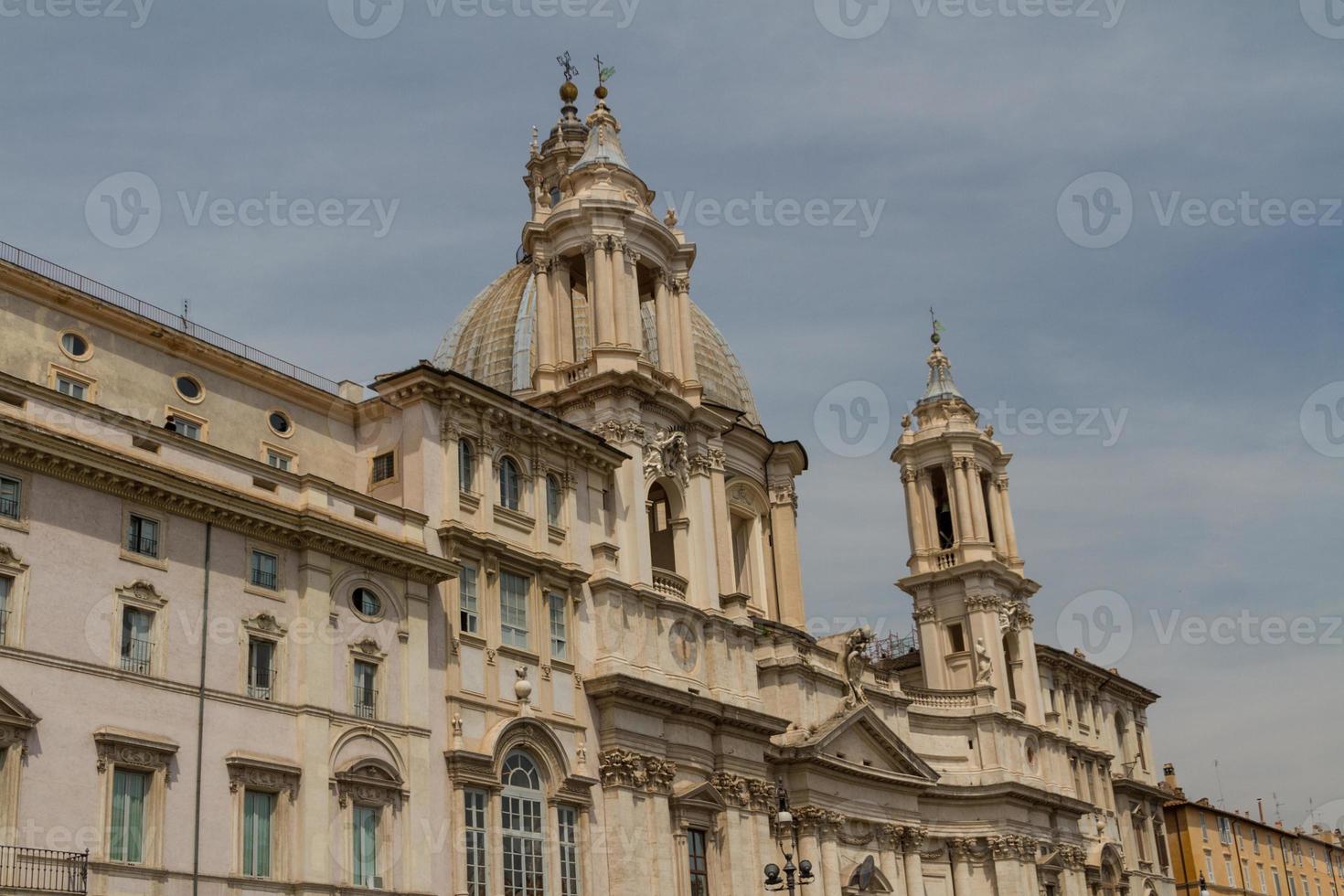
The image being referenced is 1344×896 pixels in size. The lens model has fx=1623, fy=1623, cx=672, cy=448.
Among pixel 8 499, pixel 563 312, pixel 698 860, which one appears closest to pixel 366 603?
pixel 8 499

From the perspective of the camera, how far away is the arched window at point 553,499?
155 ft

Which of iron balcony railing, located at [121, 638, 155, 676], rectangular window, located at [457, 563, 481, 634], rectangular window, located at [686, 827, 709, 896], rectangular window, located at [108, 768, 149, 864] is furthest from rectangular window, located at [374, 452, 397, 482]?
rectangular window, located at [686, 827, 709, 896]

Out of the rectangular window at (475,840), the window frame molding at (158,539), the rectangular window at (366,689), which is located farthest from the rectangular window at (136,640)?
the rectangular window at (475,840)

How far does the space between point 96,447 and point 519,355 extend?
33.8 metres

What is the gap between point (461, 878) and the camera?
130 feet

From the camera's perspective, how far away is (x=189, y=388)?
41.7m

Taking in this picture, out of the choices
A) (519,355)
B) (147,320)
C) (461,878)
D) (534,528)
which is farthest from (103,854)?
(519,355)

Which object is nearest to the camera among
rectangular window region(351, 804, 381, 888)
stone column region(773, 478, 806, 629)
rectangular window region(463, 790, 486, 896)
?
rectangular window region(351, 804, 381, 888)

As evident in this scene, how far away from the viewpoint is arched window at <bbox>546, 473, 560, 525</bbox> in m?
47.2

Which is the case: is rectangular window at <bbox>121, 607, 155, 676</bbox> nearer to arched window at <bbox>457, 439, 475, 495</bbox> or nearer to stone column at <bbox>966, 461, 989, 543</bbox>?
A: arched window at <bbox>457, 439, 475, 495</bbox>

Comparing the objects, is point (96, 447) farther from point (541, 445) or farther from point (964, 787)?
point (964, 787)

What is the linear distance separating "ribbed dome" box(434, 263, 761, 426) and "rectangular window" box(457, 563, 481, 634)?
69.5 ft

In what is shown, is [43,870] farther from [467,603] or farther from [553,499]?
[553,499]

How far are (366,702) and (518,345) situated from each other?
30.2 meters
